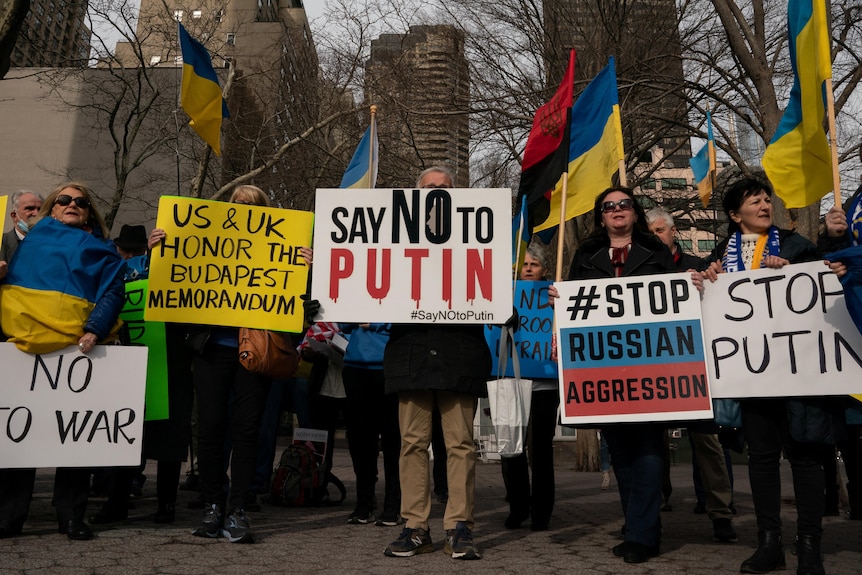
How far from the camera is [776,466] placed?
14.4 feet

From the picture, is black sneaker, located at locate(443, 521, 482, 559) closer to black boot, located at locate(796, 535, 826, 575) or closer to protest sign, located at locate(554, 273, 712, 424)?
protest sign, located at locate(554, 273, 712, 424)

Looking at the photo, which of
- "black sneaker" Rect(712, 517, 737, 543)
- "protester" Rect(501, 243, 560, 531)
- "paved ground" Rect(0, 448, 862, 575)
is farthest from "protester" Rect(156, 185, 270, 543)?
"black sneaker" Rect(712, 517, 737, 543)

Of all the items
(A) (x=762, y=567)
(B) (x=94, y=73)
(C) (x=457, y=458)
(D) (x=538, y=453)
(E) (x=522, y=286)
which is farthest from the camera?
(B) (x=94, y=73)

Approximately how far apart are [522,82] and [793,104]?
37.4ft

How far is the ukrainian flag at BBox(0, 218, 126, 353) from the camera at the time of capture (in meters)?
4.77

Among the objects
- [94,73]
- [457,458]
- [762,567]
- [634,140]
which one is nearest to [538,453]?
[457,458]

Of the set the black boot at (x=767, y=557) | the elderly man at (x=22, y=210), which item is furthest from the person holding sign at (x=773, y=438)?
the elderly man at (x=22, y=210)

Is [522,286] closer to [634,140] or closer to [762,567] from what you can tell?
[762,567]

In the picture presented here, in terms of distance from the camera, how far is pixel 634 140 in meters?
15.2

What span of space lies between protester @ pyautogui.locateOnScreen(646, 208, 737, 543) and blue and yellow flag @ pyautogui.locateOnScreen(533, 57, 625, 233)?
1.75 ft

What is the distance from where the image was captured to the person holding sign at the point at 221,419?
4.98 metres

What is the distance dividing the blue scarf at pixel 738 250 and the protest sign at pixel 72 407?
11.3 ft

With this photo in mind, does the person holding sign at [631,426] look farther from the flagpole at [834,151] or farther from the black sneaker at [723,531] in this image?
the flagpole at [834,151]

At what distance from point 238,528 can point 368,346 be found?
1.64 metres
